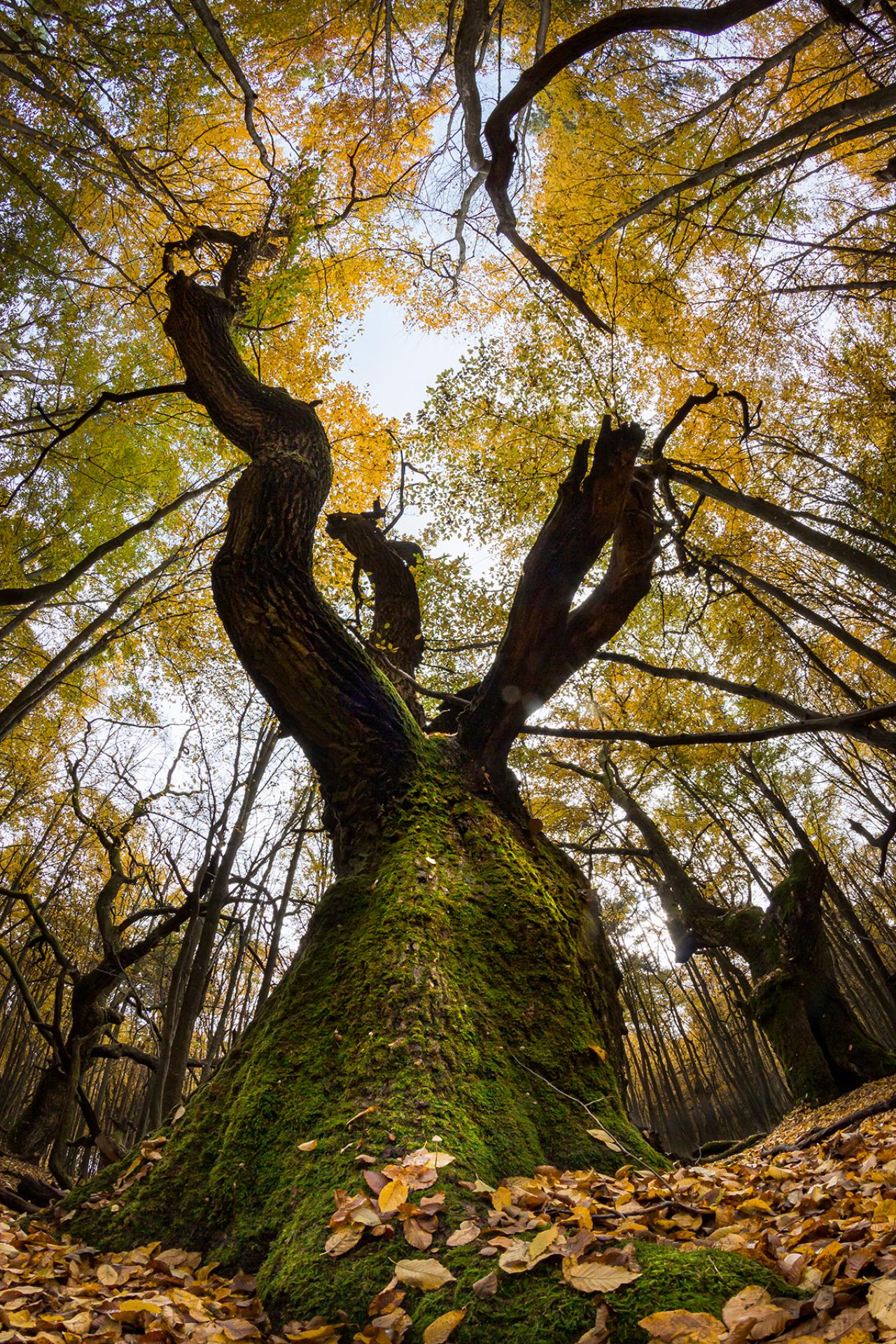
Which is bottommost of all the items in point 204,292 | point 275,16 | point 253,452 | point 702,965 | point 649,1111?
point 649,1111

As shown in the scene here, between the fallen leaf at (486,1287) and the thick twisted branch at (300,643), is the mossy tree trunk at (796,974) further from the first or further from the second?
the fallen leaf at (486,1287)

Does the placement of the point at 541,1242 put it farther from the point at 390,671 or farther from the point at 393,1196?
the point at 390,671

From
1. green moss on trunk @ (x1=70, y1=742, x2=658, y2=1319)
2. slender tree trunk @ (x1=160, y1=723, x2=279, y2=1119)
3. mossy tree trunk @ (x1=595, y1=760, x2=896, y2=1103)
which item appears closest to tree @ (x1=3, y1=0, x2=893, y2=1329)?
green moss on trunk @ (x1=70, y1=742, x2=658, y2=1319)

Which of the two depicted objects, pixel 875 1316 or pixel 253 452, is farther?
pixel 253 452

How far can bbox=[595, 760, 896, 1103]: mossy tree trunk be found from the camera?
665 centimetres

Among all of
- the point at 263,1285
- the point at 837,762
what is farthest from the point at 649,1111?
the point at 263,1285

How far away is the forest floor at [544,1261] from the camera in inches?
38.2

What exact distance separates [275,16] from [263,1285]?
373 inches

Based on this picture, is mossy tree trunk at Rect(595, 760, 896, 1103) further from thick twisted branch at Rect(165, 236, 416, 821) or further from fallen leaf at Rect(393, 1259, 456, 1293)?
fallen leaf at Rect(393, 1259, 456, 1293)

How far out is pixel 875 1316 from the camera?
2.89 ft

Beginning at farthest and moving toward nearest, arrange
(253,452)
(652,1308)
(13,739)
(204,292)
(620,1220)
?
1. (13,739)
2. (204,292)
3. (253,452)
4. (620,1220)
5. (652,1308)

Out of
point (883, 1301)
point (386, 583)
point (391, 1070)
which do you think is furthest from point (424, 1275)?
point (386, 583)

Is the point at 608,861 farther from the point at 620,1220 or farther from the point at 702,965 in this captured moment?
the point at 620,1220

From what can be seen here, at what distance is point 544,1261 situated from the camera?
124cm
